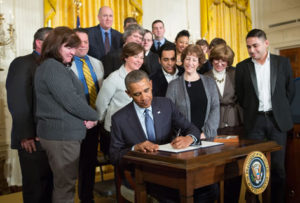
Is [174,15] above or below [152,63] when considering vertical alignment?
above

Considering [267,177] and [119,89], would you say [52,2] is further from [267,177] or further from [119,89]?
[267,177]

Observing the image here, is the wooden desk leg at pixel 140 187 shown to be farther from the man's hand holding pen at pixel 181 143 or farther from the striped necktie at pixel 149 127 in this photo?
the striped necktie at pixel 149 127

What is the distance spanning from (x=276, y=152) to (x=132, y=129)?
5.25 ft

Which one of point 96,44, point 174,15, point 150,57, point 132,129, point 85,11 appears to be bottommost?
point 132,129

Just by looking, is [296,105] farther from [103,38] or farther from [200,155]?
[103,38]

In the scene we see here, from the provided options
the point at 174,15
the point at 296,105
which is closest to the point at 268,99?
the point at 296,105

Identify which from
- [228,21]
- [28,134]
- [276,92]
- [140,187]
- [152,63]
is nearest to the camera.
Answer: [140,187]

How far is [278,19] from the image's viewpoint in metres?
9.16

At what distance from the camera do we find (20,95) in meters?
2.97

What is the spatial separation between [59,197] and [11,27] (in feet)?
11.1

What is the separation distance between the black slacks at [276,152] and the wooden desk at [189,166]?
1.08 m

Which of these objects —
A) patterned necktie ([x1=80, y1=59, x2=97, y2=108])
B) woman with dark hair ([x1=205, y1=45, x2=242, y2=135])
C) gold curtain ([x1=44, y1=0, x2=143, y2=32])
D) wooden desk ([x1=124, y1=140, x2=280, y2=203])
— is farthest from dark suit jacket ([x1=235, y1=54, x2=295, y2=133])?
gold curtain ([x1=44, y1=0, x2=143, y2=32])

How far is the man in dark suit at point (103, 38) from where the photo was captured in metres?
4.23

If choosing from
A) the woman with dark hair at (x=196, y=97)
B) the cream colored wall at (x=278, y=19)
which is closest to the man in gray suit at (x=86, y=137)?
the woman with dark hair at (x=196, y=97)
